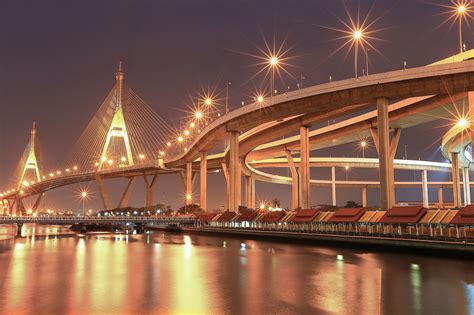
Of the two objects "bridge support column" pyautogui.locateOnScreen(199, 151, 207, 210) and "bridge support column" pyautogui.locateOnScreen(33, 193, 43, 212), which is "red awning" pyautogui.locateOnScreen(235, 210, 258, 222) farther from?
"bridge support column" pyautogui.locateOnScreen(33, 193, 43, 212)

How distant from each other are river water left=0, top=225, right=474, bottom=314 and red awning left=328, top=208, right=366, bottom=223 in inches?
356

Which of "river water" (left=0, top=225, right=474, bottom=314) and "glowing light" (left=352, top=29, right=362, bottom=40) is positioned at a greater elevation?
"glowing light" (left=352, top=29, right=362, bottom=40)

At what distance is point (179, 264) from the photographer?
2372 cm

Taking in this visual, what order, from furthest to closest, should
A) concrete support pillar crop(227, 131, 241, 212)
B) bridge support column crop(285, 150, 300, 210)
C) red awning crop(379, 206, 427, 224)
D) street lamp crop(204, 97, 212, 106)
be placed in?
bridge support column crop(285, 150, 300, 210) → street lamp crop(204, 97, 212, 106) → concrete support pillar crop(227, 131, 241, 212) → red awning crop(379, 206, 427, 224)

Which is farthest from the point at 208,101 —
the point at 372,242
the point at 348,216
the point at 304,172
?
the point at 372,242

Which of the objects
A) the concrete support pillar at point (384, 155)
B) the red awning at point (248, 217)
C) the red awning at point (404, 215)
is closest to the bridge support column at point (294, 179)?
the red awning at point (248, 217)

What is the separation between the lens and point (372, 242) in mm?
29828

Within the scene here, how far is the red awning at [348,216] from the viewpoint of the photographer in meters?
35.3

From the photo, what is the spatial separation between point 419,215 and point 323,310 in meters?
20.1

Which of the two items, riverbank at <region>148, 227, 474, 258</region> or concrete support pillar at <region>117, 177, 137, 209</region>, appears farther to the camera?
concrete support pillar at <region>117, 177, 137, 209</region>

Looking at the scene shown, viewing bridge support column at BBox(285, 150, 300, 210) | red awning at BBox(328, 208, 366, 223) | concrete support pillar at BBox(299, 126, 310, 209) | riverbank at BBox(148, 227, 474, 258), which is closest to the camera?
riverbank at BBox(148, 227, 474, 258)

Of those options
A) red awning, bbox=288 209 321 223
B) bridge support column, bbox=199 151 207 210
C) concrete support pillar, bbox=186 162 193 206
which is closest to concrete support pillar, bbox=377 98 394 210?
red awning, bbox=288 209 321 223

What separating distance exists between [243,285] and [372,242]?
1578 cm

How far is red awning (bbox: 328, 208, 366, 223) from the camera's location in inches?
1389
